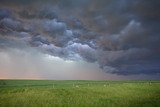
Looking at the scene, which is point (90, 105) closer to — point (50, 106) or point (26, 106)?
point (50, 106)

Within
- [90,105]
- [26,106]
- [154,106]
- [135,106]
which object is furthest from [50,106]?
[154,106]

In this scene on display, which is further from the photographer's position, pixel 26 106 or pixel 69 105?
pixel 69 105

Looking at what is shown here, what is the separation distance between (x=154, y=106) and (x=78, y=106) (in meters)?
7.94

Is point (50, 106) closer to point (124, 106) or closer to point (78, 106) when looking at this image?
point (78, 106)

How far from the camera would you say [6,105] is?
2223 centimetres

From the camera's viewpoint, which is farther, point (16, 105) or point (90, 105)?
point (90, 105)

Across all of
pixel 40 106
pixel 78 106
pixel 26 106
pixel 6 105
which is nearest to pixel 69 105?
pixel 78 106

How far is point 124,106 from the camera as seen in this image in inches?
897

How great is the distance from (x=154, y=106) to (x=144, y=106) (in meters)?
1.04

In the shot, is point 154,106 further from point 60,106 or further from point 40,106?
point 40,106

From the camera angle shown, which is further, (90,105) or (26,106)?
(90,105)

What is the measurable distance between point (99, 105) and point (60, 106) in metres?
4.33

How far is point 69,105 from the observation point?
23578 millimetres

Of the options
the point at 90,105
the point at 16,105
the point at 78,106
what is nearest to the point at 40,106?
the point at 16,105
